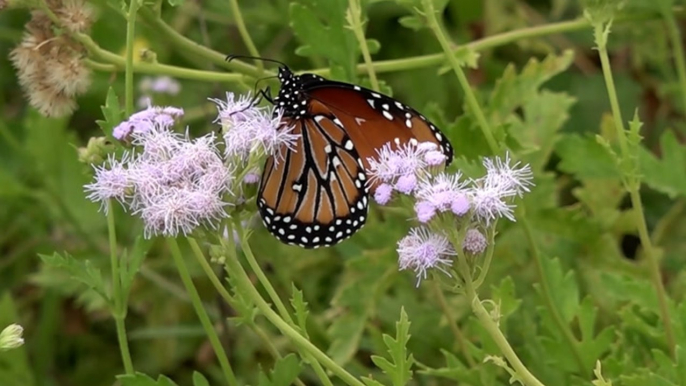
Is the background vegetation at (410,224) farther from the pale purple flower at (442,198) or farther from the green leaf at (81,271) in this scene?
the pale purple flower at (442,198)

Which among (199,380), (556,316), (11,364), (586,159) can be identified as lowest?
(11,364)

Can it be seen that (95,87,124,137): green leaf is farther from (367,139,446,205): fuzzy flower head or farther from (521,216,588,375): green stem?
(521,216,588,375): green stem

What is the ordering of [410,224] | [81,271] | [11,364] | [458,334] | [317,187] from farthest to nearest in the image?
[11,364]
[410,224]
[458,334]
[317,187]
[81,271]

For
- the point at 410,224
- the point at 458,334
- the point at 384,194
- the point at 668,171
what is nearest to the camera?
the point at 384,194

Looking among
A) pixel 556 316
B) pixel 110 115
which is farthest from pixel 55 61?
pixel 556 316

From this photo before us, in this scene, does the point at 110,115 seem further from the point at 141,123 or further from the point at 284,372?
the point at 284,372

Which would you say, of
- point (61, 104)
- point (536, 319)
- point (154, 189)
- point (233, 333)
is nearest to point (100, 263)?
point (233, 333)

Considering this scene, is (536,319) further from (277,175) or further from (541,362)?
(277,175)

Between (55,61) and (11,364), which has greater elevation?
(55,61)

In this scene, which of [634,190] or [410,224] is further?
[410,224]
